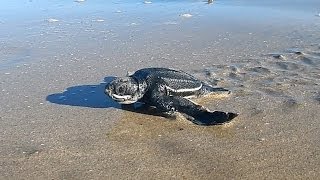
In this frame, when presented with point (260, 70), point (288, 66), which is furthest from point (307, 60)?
point (260, 70)

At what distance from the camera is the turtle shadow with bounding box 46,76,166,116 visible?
3584 millimetres

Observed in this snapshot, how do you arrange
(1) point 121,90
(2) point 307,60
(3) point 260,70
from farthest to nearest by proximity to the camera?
1. (2) point 307,60
2. (3) point 260,70
3. (1) point 121,90

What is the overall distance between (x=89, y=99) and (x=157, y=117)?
2.45ft

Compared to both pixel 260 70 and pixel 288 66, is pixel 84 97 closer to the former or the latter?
pixel 260 70

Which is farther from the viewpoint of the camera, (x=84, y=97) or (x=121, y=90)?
(x=84, y=97)

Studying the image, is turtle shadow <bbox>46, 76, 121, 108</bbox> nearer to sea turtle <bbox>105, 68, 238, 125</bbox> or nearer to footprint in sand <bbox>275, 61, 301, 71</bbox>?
sea turtle <bbox>105, 68, 238, 125</bbox>

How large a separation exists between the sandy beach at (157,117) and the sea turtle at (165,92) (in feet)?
0.32

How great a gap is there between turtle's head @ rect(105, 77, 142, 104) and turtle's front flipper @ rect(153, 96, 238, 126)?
19 centimetres

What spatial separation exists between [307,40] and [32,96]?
382cm

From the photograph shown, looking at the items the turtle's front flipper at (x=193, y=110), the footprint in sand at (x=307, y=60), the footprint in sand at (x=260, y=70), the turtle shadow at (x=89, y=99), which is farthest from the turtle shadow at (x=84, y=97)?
the footprint in sand at (x=307, y=60)

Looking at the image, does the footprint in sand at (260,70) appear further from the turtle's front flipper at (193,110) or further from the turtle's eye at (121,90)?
the turtle's eye at (121,90)

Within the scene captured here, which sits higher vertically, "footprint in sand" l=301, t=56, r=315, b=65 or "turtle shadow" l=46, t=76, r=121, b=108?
"footprint in sand" l=301, t=56, r=315, b=65

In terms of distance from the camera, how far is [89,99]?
3793 millimetres

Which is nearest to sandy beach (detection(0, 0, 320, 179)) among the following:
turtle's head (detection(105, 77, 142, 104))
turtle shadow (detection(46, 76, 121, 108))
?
turtle shadow (detection(46, 76, 121, 108))
